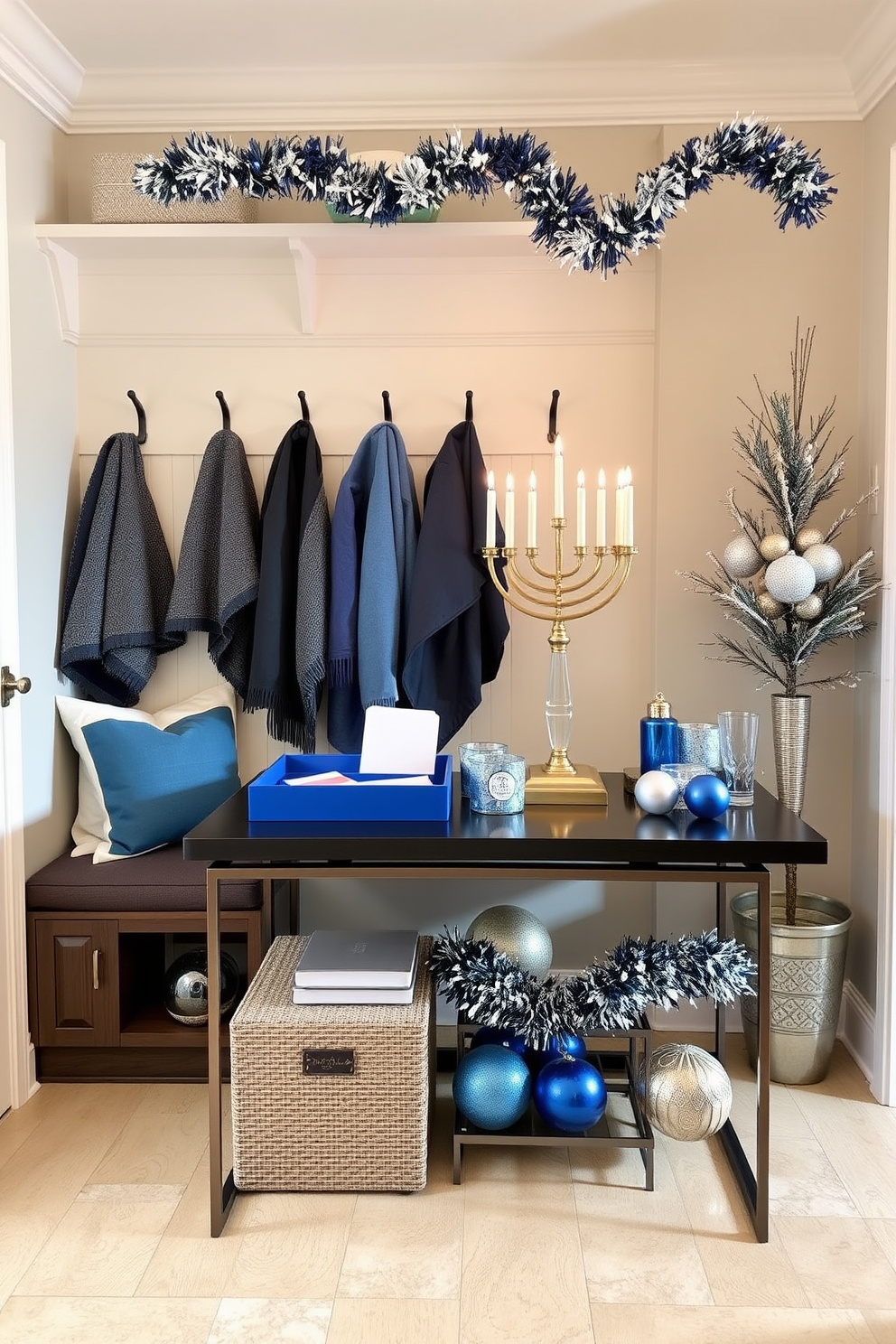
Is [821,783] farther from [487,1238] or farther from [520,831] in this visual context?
[487,1238]

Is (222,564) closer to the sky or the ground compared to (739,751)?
closer to the sky

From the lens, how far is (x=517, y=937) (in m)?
2.46

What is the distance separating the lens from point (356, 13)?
2492 millimetres

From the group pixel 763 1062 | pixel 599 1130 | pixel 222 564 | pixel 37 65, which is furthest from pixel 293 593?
pixel 763 1062

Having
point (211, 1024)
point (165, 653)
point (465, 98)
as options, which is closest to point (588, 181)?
point (465, 98)

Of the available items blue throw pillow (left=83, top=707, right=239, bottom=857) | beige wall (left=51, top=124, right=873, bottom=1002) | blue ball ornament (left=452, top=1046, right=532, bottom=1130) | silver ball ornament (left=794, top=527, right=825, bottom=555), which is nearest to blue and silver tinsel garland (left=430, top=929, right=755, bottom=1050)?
blue ball ornament (left=452, top=1046, right=532, bottom=1130)

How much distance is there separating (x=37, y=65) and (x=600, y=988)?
249cm

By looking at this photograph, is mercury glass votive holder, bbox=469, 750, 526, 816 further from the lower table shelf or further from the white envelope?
the lower table shelf

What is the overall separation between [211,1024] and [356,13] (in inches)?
87.6

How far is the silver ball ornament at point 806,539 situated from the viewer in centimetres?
261

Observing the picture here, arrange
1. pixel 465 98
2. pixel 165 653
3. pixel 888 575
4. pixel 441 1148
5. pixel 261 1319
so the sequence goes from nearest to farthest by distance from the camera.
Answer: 1. pixel 261 1319
2. pixel 441 1148
3. pixel 888 575
4. pixel 465 98
5. pixel 165 653

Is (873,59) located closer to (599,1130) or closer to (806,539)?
(806,539)

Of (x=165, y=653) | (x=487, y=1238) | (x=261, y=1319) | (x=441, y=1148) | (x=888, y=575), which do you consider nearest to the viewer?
(x=261, y=1319)

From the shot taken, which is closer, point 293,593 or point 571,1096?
point 571,1096
